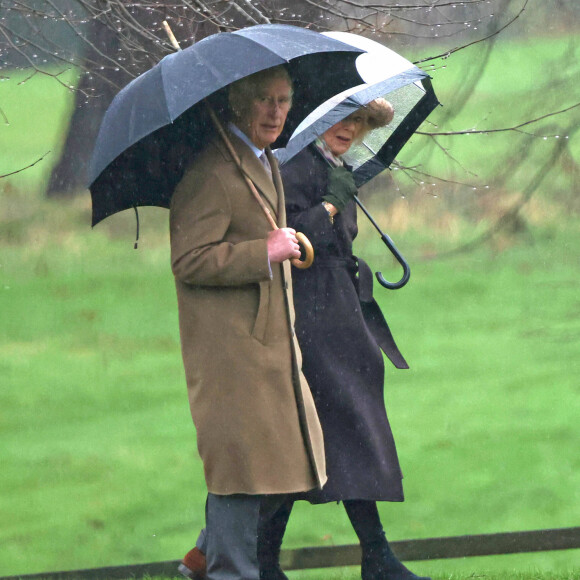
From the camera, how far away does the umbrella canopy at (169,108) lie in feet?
11.7

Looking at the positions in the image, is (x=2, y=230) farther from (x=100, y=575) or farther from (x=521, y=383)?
(x=100, y=575)

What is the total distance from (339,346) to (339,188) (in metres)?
0.54

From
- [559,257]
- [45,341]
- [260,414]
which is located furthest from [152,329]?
[260,414]

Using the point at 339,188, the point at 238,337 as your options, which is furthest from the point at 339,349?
the point at 238,337

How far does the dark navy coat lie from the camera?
433 cm

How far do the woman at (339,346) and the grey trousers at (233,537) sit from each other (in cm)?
47

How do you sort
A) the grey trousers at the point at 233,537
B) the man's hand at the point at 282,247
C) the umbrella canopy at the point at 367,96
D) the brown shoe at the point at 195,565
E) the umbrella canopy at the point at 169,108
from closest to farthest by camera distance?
1. the umbrella canopy at the point at 169,108
2. the man's hand at the point at 282,247
3. the grey trousers at the point at 233,537
4. the brown shoe at the point at 195,565
5. the umbrella canopy at the point at 367,96

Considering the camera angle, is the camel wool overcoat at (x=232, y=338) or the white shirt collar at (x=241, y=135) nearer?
the camel wool overcoat at (x=232, y=338)

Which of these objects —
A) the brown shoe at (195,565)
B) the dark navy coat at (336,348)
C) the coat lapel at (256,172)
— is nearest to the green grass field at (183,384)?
the dark navy coat at (336,348)

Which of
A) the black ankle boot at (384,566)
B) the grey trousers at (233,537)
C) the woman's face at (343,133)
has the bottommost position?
the black ankle boot at (384,566)

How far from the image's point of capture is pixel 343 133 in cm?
438

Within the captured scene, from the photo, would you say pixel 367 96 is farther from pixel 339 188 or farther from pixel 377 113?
pixel 339 188

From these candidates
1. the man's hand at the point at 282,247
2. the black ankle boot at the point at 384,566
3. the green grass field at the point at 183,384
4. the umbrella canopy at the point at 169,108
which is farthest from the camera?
the green grass field at the point at 183,384

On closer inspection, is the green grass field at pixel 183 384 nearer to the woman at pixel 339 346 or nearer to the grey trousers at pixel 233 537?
the woman at pixel 339 346
